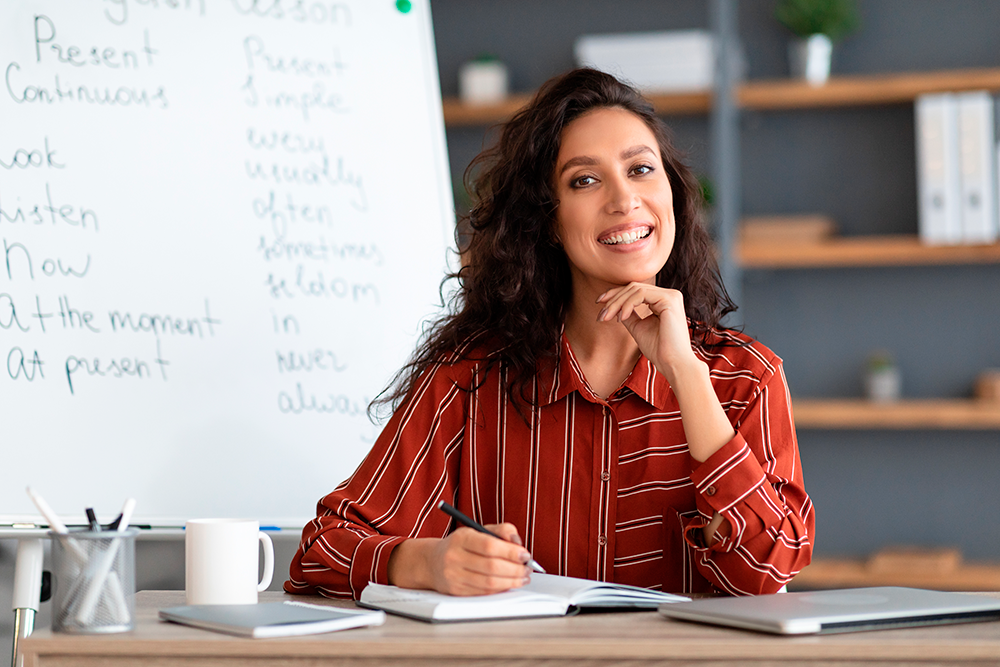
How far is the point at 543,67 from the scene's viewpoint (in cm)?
303

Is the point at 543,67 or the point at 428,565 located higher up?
the point at 543,67

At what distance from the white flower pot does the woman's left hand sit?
1.75 metres

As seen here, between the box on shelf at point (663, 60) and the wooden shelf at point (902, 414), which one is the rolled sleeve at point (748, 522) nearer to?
the wooden shelf at point (902, 414)

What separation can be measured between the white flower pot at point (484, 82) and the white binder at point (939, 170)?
3.82 feet

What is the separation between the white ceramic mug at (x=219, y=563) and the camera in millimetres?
1014

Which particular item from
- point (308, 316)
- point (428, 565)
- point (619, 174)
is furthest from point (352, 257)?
point (428, 565)

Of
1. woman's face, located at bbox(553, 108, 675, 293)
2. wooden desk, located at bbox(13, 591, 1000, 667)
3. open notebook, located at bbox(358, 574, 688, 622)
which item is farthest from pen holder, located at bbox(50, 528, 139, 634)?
woman's face, located at bbox(553, 108, 675, 293)

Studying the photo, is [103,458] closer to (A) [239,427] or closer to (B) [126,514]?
(A) [239,427]

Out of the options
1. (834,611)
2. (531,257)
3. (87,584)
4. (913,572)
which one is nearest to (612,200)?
(531,257)

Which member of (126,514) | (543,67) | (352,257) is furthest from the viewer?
(543,67)

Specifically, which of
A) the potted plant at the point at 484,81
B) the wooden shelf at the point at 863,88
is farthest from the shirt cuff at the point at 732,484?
the potted plant at the point at 484,81

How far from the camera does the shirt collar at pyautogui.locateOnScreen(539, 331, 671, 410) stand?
1347 millimetres

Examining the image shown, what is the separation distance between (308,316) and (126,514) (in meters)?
0.70

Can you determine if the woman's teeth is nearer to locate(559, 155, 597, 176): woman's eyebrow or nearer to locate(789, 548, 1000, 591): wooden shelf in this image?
locate(559, 155, 597, 176): woman's eyebrow
